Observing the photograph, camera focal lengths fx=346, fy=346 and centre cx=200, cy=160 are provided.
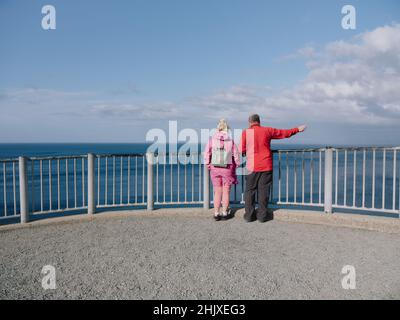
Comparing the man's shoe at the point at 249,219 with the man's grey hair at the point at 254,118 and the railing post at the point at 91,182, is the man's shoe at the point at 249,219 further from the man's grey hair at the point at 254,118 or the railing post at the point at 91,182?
the railing post at the point at 91,182

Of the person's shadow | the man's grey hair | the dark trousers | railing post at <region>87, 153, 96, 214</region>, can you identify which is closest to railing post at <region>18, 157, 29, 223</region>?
railing post at <region>87, 153, 96, 214</region>

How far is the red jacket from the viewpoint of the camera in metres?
6.72

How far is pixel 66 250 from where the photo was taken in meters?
5.07

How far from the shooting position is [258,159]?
6812 millimetres

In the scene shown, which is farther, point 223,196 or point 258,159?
point 223,196

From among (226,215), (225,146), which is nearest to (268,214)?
(226,215)

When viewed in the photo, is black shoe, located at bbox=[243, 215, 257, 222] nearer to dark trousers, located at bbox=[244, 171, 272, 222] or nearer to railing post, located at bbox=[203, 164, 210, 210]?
dark trousers, located at bbox=[244, 171, 272, 222]

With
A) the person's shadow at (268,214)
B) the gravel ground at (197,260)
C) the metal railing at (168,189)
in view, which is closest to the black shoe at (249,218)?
the gravel ground at (197,260)

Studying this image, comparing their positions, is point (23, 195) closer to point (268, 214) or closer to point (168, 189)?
point (268, 214)

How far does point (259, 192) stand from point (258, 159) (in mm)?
659
